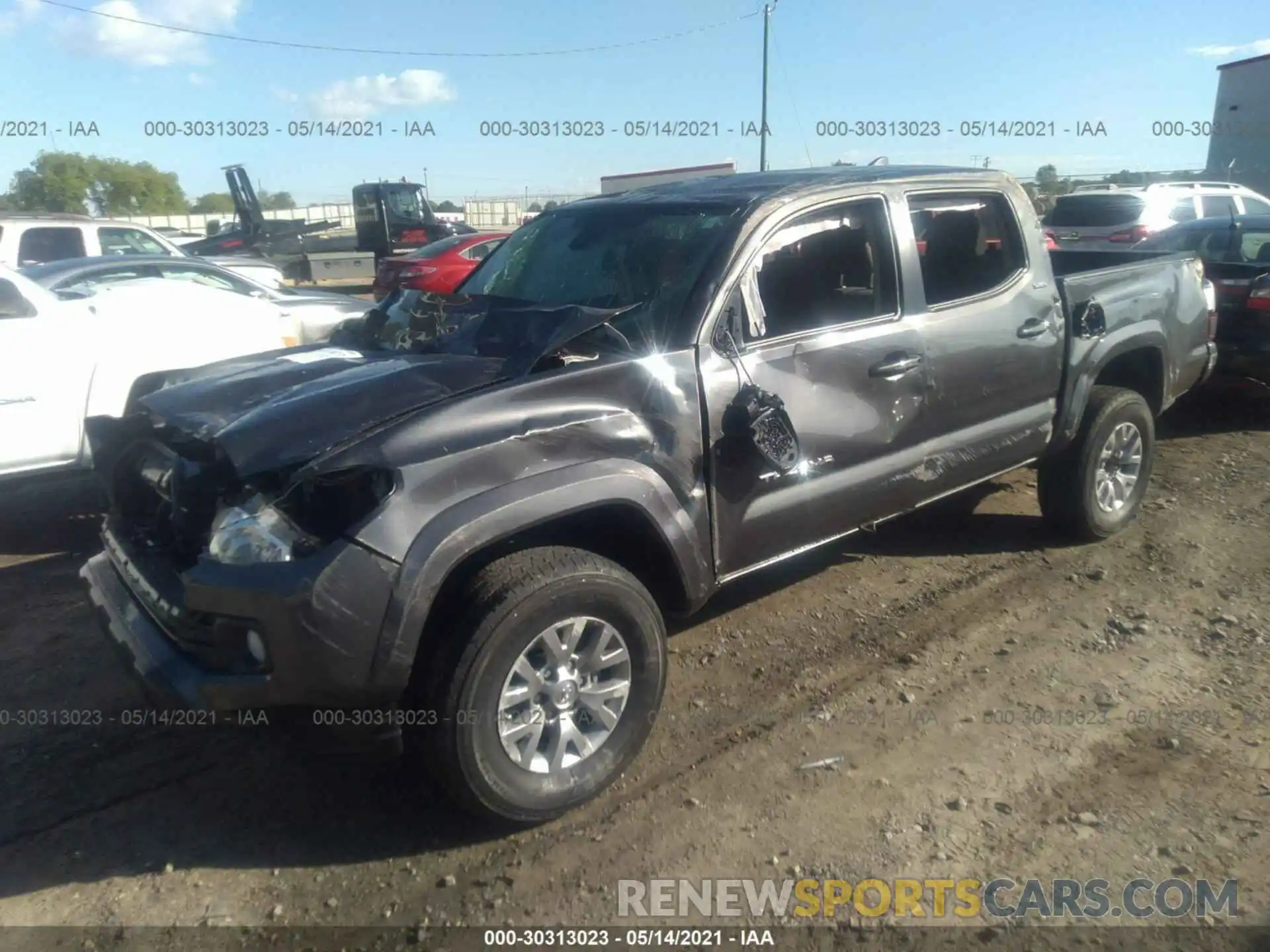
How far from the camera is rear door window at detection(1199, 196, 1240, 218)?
14.6 m

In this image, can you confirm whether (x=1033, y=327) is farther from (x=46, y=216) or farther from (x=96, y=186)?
(x=96, y=186)

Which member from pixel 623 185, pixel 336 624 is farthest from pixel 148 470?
pixel 623 185

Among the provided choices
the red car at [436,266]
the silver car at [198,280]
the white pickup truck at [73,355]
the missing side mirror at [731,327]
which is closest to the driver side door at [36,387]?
the white pickup truck at [73,355]

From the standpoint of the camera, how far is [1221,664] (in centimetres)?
401

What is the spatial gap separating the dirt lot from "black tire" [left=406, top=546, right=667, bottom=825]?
17cm

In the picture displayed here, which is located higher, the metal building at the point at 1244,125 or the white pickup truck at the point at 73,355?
the metal building at the point at 1244,125

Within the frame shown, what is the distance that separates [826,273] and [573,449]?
1.58 metres

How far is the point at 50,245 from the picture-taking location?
10625mm

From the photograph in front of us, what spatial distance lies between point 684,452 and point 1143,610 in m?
2.56

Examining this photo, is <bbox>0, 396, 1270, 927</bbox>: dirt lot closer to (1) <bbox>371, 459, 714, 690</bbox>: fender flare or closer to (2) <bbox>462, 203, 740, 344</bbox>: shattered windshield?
(1) <bbox>371, 459, 714, 690</bbox>: fender flare

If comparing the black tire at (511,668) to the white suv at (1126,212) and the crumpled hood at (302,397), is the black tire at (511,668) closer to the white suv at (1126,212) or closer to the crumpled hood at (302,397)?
the crumpled hood at (302,397)

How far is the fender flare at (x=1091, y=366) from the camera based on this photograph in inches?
193

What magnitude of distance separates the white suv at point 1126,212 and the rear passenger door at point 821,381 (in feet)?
34.9

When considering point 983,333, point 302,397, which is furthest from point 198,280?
point 983,333
